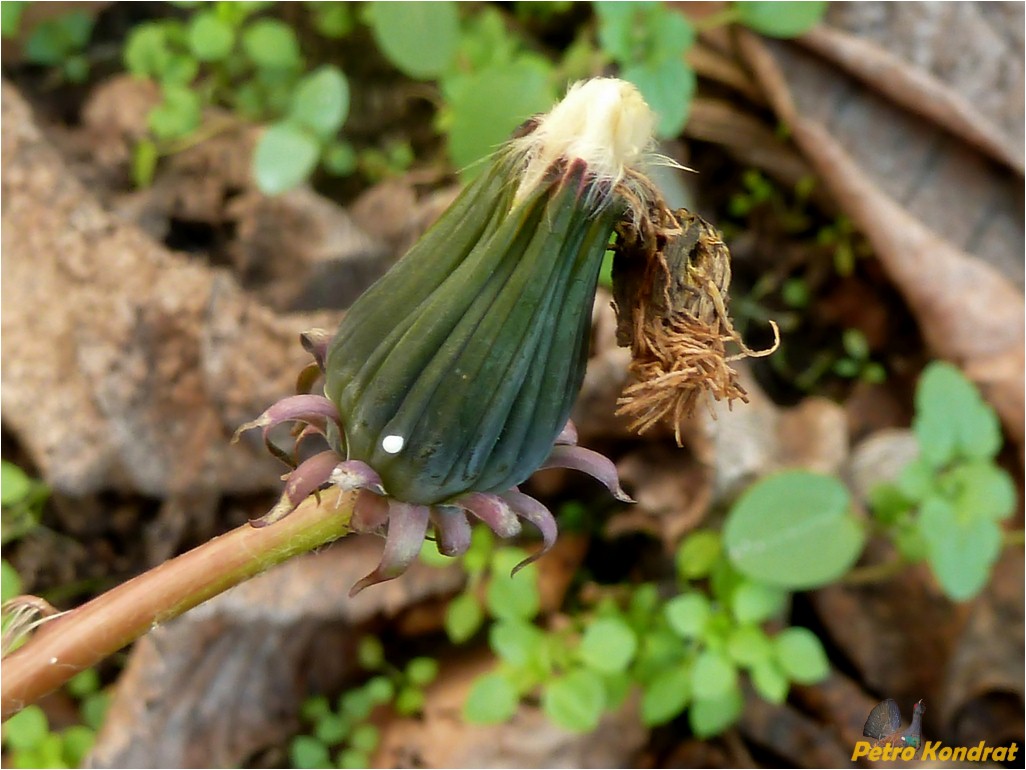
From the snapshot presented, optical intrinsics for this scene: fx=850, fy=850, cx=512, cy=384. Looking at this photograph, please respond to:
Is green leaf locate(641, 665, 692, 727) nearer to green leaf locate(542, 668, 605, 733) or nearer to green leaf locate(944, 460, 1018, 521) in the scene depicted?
green leaf locate(542, 668, 605, 733)

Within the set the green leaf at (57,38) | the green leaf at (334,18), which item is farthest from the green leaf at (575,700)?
the green leaf at (57,38)

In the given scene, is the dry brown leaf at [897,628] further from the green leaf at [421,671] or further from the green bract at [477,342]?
the green bract at [477,342]

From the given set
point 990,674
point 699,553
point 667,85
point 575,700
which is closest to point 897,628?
point 990,674

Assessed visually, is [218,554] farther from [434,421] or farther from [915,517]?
[915,517]

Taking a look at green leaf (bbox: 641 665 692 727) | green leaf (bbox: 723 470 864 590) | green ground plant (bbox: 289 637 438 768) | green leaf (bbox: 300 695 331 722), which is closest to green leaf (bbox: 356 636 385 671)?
green ground plant (bbox: 289 637 438 768)

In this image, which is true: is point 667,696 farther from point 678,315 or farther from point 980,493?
point 678,315

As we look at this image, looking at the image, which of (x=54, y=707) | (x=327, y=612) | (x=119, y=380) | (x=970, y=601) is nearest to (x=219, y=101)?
(x=119, y=380)
